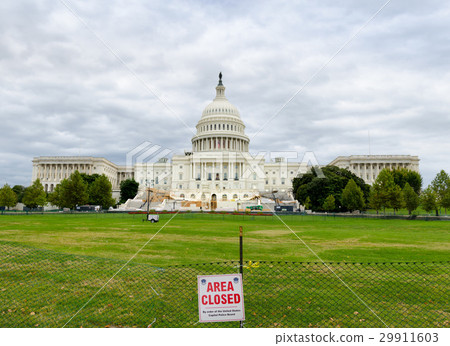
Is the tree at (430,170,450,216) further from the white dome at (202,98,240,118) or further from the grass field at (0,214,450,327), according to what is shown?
the white dome at (202,98,240,118)

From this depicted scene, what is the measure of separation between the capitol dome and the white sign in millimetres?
131091

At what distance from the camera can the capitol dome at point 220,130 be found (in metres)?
139

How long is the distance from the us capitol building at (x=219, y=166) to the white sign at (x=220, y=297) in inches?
4170

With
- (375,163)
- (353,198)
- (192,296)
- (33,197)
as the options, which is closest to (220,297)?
(192,296)

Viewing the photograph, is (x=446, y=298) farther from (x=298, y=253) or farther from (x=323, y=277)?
(x=298, y=253)

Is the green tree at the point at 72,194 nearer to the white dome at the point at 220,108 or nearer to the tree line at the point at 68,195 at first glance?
the tree line at the point at 68,195

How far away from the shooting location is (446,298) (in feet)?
32.9

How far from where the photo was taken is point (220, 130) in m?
141

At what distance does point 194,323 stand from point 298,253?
11.1 m

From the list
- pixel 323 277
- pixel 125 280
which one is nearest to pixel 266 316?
pixel 323 277

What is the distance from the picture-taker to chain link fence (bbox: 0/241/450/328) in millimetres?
8352

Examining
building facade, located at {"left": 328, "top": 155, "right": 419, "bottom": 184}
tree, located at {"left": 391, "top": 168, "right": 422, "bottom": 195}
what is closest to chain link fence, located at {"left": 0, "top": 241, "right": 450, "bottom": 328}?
tree, located at {"left": 391, "top": 168, "right": 422, "bottom": 195}

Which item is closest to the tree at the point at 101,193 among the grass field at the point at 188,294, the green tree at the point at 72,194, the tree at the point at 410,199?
the green tree at the point at 72,194

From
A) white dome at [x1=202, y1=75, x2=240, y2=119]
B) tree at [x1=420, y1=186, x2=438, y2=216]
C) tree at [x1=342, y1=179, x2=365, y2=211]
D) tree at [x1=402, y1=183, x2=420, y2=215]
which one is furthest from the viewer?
white dome at [x1=202, y1=75, x2=240, y2=119]
